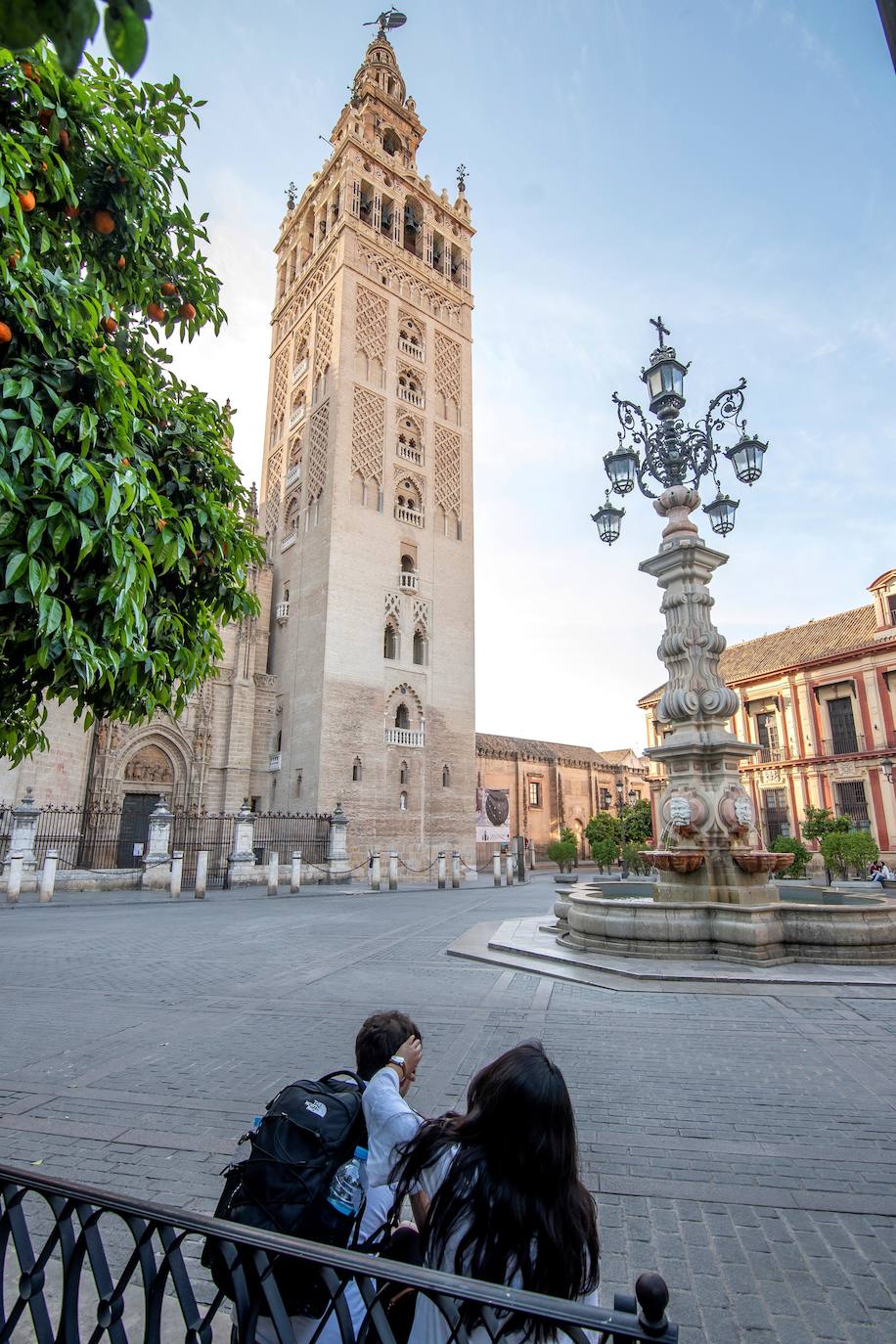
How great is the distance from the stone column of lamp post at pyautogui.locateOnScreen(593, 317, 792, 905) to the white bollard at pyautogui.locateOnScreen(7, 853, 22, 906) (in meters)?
15.0

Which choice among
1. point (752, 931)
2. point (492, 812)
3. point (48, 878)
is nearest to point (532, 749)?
point (492, 812)

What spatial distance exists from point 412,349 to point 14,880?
2601 centimetres

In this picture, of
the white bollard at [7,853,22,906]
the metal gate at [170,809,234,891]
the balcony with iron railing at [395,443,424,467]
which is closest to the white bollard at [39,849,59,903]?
the white bollard at [7,853,22,906]

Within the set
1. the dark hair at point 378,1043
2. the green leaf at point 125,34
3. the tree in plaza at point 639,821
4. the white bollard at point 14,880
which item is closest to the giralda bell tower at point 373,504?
the tree in plaza at point 639,821

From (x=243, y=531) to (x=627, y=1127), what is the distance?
13.6ft

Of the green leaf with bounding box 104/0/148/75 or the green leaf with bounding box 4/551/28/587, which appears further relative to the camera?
the green leaf with bounding box 4/551/28/587

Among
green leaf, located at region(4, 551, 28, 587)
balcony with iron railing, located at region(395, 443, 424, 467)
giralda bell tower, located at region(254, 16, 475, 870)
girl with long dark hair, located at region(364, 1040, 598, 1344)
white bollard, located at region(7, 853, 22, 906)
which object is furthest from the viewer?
balcony with iron railing, located at region(395, 443, 424, 467)

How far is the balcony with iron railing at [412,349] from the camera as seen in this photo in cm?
3062

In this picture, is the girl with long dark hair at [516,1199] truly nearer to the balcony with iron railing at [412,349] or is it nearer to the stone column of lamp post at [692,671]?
the stone column of lamp post at [692,671]

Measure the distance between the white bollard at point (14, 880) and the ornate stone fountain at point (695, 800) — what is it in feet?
43.3

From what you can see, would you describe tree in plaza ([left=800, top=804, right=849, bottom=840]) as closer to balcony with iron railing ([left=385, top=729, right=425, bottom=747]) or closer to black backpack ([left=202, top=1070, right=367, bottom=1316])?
balcony with iron railing ([left=385, top=729, right=425, bottom=747])

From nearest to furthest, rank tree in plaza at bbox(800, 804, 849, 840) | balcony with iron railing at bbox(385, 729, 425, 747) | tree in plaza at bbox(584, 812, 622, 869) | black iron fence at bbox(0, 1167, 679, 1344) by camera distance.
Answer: black iron fence at bbox(0, 1167, 679, 1344) → tree in plaza at bbox(584, 812, 622, 869) → tree in plaza at bbox(800, 804, 849, 840) → balcony with iron railing at bbox(385, 729, 425, 747)

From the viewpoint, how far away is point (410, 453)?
2978 cm

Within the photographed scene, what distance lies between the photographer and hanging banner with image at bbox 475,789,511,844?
3728 centimetres
